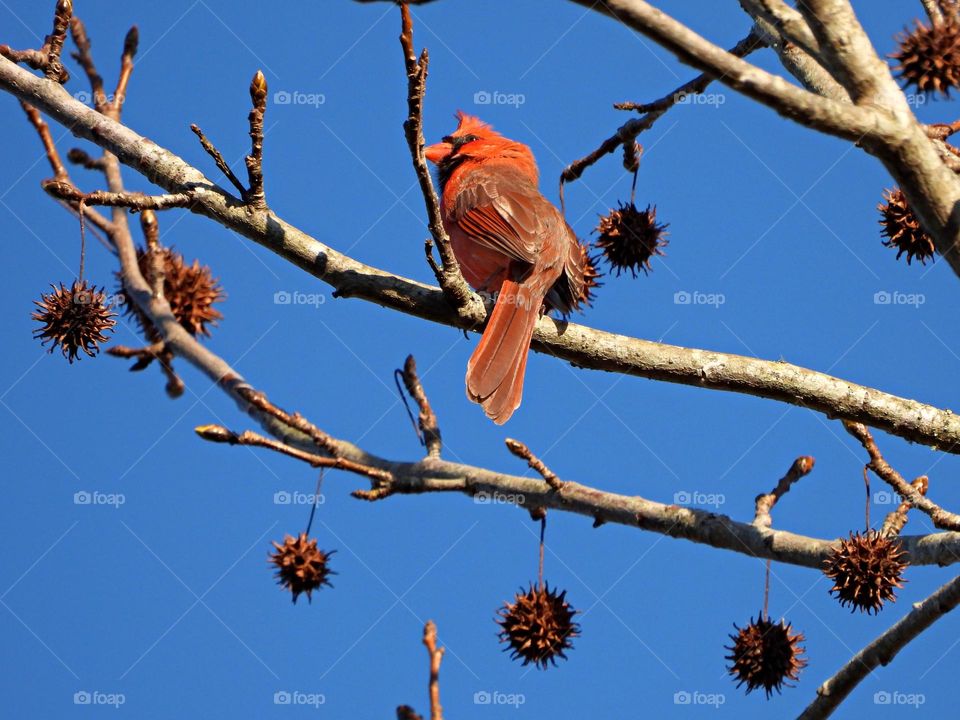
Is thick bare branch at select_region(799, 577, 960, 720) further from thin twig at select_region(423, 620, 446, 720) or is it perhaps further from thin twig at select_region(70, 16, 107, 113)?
thin twig at select_region(70, 16, 107, 113)

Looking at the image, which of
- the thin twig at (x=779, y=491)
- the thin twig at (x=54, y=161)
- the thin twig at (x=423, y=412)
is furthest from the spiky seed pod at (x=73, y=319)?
Result: the thin twig at (x=779, y=491)

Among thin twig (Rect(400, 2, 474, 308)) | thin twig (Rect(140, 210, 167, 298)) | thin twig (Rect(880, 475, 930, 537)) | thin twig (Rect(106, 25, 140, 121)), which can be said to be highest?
thin twig (Rect(106, 25, 140, 121))

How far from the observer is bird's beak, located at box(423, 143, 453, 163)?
7.27 m

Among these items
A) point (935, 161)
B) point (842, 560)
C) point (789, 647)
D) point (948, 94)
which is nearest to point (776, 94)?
point (935, 161)

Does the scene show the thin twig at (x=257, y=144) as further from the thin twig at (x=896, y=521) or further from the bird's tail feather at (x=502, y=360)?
the thin twig at (x=896, y=521)

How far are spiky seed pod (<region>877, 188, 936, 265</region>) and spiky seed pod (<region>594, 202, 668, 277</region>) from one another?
97 centimetres

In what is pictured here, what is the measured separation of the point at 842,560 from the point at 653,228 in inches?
66.2

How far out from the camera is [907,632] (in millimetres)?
3484

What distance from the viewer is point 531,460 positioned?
4.00 meters

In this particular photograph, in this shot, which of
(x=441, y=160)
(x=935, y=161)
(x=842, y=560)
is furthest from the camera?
(x=441, y=160)

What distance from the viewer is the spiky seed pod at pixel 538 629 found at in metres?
3.96

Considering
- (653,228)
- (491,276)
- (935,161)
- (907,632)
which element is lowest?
(907,632)

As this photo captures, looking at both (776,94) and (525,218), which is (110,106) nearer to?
(525,218)

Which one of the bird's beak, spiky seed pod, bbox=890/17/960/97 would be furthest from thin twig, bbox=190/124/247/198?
the bird's beak
